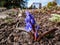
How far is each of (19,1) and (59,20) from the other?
532cm

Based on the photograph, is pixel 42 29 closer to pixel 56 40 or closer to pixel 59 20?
pixel 56 40

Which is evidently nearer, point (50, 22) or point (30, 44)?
point (30, 44)

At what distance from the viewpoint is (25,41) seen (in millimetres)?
2121

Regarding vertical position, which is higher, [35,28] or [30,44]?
[35,28]

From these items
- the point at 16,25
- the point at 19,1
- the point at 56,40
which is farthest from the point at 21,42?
the point at 19,1

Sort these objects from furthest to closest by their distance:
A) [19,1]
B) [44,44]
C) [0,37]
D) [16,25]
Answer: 1. [19,1]
2. [16,25]
3. [0,37]
4. [44,44]

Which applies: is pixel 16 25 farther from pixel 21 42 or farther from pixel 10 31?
pixel 21 42

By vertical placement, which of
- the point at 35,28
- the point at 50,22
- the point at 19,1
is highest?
the point at 35,28

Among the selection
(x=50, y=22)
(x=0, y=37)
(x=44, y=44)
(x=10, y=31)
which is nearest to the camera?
(x=44, y=44)

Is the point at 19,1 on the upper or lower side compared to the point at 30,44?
lower

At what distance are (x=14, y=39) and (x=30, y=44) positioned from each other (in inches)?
8.6

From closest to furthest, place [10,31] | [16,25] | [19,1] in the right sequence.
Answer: [10,31]
[16,25]
[19,1]

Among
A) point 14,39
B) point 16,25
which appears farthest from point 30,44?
point 16,25

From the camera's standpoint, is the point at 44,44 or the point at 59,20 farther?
the point at 59,20
